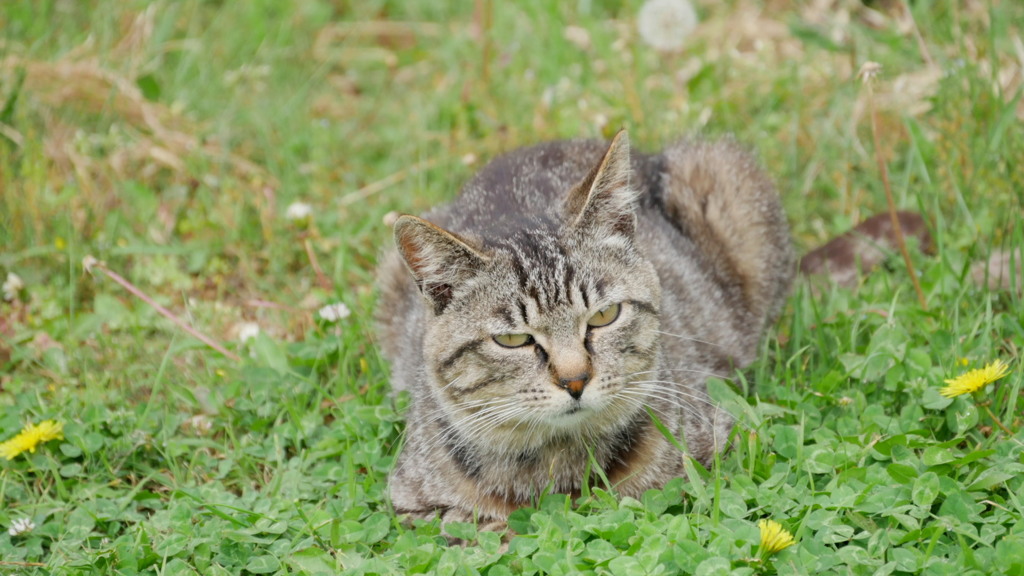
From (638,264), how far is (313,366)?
1.57 m

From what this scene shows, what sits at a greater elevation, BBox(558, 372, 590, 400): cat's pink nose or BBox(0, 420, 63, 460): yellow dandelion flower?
BBox(558, 372, 590, 400): cat's pink nose

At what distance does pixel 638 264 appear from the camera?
3.60 meters

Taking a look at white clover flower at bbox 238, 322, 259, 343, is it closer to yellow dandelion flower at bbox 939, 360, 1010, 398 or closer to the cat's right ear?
the cat's right ear

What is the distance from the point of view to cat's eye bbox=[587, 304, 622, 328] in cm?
338

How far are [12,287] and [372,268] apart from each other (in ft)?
5.74

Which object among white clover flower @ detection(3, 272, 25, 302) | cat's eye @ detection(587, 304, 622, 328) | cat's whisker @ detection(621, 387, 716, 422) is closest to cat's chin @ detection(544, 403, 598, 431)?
cat's whisker @ detection(621, 387, 716, 422)

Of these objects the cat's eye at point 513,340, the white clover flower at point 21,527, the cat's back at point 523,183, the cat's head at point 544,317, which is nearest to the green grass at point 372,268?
the white clover flower at point 21,527

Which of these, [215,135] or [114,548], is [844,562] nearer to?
[114,548]

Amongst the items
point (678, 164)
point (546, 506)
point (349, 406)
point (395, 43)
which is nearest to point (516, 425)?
point (546, 506)

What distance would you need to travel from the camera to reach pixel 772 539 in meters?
2.83

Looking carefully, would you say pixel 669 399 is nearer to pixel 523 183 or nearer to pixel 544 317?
pixel 544 317

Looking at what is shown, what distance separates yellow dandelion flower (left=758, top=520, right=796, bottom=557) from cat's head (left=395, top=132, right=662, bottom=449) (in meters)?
0.67

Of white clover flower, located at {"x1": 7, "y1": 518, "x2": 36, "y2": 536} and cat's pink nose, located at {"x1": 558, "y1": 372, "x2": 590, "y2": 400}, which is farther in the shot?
white clover flower, located at {"x1": 7, "y1": 518, "x2": 36, "y2": 536}

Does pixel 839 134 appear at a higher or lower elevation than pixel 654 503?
higher
